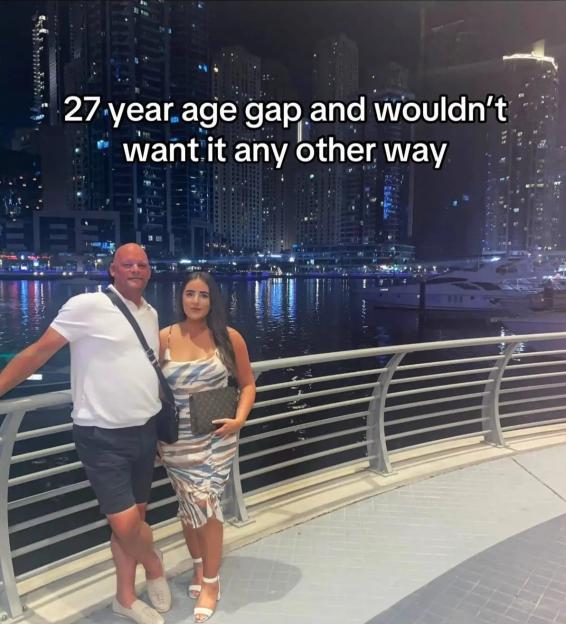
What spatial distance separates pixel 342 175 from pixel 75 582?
134m

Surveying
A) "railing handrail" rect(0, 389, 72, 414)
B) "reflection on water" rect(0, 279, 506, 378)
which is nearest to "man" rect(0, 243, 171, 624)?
"railing handrail" rect(0, 389, 72, 414)

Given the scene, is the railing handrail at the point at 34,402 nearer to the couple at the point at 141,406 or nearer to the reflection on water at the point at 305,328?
the couple at the point at 141,406

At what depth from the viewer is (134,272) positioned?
2.06 meters

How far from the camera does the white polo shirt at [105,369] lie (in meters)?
1.92

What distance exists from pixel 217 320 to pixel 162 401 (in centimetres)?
42

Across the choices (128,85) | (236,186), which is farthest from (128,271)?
(236,186)

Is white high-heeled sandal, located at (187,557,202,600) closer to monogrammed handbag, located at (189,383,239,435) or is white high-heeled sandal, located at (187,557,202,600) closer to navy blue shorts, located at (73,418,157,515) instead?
navy blue shorts, located at (73,418,157,515)

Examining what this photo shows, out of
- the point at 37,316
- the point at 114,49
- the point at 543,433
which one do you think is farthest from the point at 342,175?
the point at 543,433

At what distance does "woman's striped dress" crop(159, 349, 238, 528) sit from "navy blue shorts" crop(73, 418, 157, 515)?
7.6 inches

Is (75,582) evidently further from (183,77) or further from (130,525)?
(183,77)

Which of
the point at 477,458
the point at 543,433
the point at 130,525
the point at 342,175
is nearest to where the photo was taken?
the point at 130,525

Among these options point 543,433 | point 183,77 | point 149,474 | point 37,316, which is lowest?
point 37,316

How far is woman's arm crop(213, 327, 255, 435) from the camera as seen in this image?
85.0 inches

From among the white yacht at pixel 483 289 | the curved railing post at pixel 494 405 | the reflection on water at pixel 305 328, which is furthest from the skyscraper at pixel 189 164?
the curved railing post at pixel 494 405
